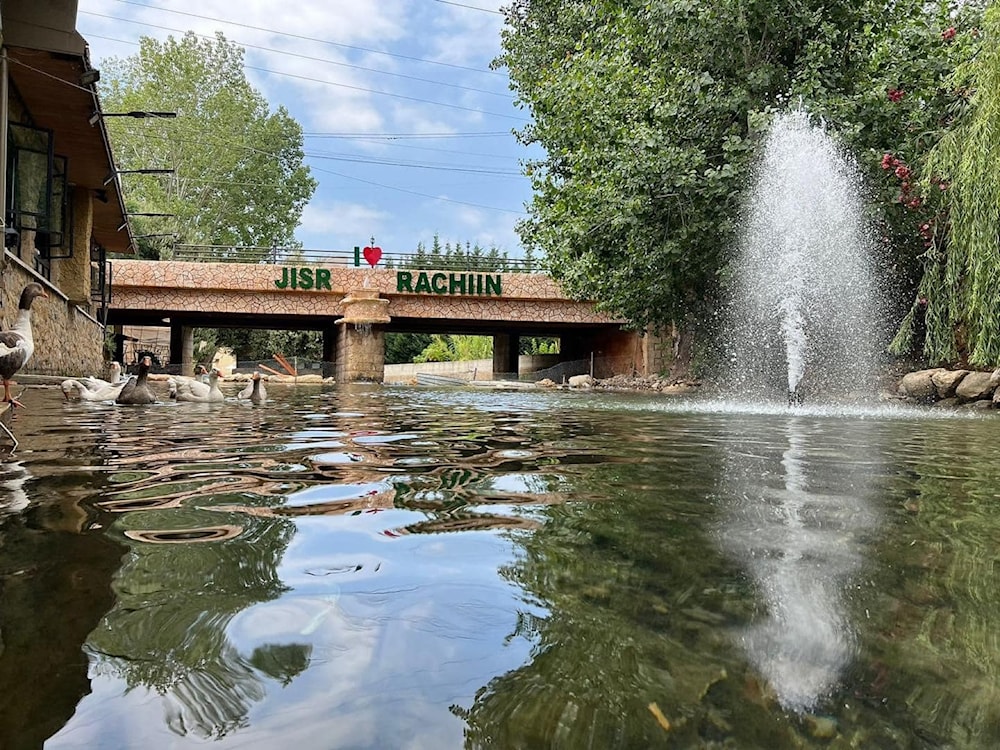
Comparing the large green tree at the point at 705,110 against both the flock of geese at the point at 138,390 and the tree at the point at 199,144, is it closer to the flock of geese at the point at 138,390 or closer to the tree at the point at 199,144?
the flock of geese at the point at 138,390

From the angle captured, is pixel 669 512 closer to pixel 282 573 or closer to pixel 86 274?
pixel 282 573

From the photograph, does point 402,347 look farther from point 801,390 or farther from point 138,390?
point 138,390

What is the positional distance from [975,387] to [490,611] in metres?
12.1

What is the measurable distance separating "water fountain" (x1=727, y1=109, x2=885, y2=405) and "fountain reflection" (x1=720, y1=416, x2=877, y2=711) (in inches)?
326

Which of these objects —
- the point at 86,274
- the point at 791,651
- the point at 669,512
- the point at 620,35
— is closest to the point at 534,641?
the point at 791,651

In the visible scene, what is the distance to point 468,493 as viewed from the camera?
2.47 metres

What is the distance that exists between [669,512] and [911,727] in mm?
1263

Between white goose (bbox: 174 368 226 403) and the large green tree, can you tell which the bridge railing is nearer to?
the large green tree

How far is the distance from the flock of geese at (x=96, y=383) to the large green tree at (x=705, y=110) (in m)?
8.08

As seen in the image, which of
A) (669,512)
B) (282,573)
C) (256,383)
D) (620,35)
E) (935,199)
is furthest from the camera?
(620,35)

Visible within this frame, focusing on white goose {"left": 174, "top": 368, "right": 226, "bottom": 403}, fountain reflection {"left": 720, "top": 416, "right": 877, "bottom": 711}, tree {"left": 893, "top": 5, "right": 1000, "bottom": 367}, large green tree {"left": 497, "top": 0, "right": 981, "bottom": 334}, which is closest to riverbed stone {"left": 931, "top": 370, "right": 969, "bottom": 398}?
tree {"left": 893, "top": 5, "right": 1000, "bottom": 367}

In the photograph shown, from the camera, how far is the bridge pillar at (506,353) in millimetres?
34750

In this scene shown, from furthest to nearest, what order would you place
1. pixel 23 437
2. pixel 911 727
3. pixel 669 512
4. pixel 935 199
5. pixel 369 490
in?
pixel 935 199, pixel 23 437, pixel 369 490, pixel 669 512, pixel 911 727

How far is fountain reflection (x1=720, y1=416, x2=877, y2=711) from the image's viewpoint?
1034mm
